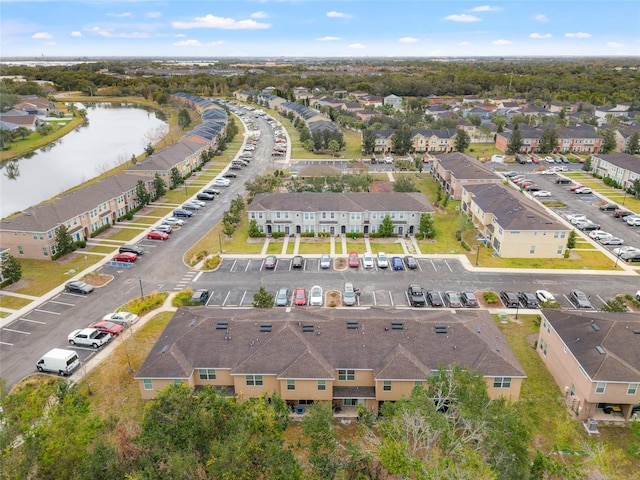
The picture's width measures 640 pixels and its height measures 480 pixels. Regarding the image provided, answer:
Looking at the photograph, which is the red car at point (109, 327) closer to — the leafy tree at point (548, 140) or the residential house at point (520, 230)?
the residential house at point (520, 230)

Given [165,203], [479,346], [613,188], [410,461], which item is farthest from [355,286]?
[613,188]

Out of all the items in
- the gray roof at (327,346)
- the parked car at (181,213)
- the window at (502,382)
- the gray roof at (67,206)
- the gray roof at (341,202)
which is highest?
the gray roof at (67,206)

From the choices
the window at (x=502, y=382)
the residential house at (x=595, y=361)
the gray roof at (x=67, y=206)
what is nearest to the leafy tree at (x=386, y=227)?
the residential house at (x=595, y=361)

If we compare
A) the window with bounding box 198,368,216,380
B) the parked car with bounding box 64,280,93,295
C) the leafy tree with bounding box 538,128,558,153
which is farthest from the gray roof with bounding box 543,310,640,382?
the leafy tree with bounding box 538,128,558,153

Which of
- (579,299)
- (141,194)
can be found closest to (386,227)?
(579,299)

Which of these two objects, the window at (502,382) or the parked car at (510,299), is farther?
the parked car at (510,299)

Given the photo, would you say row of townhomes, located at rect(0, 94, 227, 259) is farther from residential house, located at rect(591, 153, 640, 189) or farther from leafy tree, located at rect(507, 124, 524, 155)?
residential house, located at rect(591, 153, 640, 189)

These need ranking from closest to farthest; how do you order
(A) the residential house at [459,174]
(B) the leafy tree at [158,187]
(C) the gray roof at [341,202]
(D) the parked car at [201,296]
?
(D) the parked car at [201,296], (C) the gray roof at [341,202], (A) the residential house at [459,174], (B) the leafy tree at [158,187]
